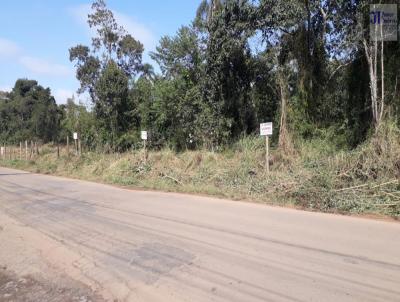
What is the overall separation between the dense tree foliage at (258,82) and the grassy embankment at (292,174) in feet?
5.77

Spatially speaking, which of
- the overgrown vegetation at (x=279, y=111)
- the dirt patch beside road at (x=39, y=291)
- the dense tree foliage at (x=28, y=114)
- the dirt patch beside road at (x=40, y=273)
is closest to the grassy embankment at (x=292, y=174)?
the overgrown vegetation at (x=279, y=111)

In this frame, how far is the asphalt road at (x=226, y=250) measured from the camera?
5.75 meters

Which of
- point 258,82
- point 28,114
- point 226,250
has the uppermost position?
point 28,114

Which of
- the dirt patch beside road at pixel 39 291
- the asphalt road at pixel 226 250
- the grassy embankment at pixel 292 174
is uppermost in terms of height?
the grassy embankment at pixel 292 174

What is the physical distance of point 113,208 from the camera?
12.8 m

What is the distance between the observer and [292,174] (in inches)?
588

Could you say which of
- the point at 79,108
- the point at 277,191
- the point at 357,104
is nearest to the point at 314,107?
the point at 357,104

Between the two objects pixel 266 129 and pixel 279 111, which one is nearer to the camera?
pixel 266 129

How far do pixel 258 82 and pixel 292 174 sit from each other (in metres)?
10.3

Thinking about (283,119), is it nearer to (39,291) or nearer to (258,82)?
(258,82)

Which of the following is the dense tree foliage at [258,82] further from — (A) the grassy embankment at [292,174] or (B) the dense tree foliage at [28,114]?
(B) the dense tree foliage at [28,114]

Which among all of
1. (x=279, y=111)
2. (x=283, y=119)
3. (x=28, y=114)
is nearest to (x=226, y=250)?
(x=283, y=119)

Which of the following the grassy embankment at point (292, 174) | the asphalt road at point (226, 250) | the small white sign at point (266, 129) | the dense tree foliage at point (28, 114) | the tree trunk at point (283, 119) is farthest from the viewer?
the dense tree foliage at point (28, 114)

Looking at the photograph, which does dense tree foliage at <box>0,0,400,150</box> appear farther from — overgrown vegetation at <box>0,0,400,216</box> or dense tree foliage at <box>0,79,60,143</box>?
dense tree foliage at <box>0,79,60,143</box>
